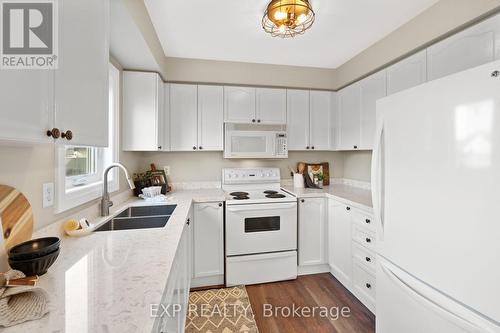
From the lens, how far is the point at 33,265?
77cm

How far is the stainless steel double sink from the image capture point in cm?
158

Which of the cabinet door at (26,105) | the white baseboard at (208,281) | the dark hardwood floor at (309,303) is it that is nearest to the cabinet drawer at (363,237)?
the dark hardwood floor at (309,303)

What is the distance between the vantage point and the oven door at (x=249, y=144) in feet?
8.58

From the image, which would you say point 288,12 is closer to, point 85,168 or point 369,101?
point 369,101

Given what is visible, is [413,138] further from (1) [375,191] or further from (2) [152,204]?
(2) [152,204]

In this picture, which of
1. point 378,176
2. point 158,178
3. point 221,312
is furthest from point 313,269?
point 158,178

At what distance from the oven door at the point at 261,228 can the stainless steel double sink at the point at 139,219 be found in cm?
65

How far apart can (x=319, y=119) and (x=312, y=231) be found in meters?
1.45

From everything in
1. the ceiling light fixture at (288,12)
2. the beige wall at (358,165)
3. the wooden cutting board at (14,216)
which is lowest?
the wooden cutting board at (14,216)

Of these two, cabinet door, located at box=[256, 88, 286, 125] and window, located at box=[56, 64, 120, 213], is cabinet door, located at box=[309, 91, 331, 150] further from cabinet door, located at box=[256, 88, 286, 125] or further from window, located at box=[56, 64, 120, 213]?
window, located at box=[56, 64, 120, 213]

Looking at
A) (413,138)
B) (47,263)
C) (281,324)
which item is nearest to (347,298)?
(281,324)

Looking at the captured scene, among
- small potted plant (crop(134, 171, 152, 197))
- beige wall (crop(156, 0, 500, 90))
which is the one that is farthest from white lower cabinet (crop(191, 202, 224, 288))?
beige wall (crop(156, 0, 500, 90))

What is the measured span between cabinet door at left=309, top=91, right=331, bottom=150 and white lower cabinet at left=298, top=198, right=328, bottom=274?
0.82 meters

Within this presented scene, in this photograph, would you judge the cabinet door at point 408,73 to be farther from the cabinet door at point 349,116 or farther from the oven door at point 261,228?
the oven door at point 261,228
